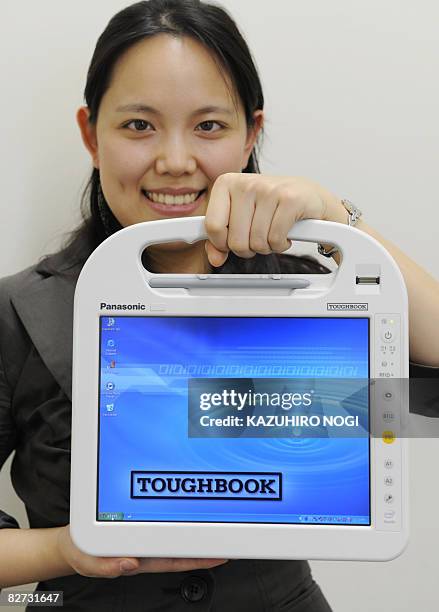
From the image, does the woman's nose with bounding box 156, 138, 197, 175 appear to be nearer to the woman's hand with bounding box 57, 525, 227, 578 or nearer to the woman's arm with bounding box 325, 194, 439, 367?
the woman's arm with bounding box 325, 194, 439, 367

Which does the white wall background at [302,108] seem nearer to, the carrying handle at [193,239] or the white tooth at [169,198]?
the white tooth at [169,198]

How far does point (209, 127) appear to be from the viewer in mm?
790

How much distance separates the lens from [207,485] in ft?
1.99

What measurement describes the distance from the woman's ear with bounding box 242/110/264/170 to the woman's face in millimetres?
46

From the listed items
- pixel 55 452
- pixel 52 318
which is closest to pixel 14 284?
pixel 52 318

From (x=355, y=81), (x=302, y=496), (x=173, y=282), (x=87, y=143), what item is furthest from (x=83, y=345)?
(x=355, y=81)

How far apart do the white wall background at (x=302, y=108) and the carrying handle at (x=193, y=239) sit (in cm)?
43

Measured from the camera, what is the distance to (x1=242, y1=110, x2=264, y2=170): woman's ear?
848 millimetres

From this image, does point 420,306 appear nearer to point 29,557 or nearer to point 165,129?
point 165,129

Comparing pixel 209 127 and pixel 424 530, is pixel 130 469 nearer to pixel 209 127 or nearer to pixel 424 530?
pixel 209 127

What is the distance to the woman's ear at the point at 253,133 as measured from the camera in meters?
0.85

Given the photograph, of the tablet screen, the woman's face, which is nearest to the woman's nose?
the woman's face

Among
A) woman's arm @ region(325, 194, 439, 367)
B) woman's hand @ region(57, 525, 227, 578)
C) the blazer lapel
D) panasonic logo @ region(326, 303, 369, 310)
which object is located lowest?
woman's hand @ region(57, 525, 227, 578)

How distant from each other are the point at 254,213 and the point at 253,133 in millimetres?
261
